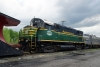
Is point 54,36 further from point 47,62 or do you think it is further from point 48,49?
point 47,62

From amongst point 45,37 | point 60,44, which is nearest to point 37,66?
point 45,37

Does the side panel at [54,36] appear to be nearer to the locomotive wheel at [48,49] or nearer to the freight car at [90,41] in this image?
the locomotive wheel at [48,49]

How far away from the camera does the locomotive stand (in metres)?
17.6

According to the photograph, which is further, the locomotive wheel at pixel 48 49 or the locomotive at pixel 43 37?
the locomotive wheel at pixel 48 49

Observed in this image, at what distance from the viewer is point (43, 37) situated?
1845 cm

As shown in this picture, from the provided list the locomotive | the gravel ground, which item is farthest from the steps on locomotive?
the locomotive

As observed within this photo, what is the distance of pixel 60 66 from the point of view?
9328 mm

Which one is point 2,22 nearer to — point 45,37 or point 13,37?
point 45,37

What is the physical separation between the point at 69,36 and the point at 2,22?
12.2m

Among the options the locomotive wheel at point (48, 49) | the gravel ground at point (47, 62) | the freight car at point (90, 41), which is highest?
the freight car at point (90, 41)

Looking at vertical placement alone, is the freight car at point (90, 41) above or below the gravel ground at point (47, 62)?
above

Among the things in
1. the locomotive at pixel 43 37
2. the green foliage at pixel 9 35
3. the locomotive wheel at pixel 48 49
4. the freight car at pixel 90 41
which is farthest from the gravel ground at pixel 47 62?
the green foliage at pixel 9 35

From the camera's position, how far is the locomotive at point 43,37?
17562 mm

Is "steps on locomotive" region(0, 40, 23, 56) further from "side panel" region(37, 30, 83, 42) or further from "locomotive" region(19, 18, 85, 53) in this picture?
"side panel" region(37, 30, 83, 42)
